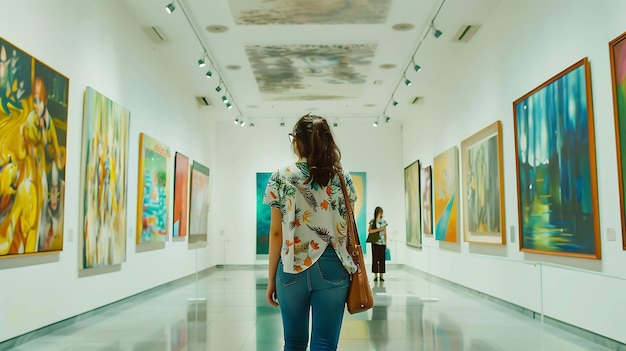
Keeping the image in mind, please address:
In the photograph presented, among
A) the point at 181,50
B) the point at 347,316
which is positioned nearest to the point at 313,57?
the point at 181,50

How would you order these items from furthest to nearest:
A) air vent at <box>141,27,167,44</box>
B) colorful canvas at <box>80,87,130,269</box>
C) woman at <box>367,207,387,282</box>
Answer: woman at <box>367,207,387,282</box>, air vent at <box>141,27,167,44</box>, colorful canvas at <box>80,87,130,269</box>

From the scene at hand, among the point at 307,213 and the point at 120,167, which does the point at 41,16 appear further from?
the point at 307,213

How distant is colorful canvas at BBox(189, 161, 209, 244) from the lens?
16.9 m

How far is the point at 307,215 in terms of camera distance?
283cm

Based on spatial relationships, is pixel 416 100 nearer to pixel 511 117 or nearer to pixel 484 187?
pixel 484 187

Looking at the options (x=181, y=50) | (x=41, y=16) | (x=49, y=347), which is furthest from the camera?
(x=181, y=50)

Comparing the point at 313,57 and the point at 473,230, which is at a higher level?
the point at 313,57

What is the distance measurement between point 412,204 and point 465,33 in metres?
8.28

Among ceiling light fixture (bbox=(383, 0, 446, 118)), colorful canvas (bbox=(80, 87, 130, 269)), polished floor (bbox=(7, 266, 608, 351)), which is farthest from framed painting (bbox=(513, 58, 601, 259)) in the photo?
colorful canvas (bbox=(80, 87, 130, 269))

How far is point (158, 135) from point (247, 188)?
8649mm

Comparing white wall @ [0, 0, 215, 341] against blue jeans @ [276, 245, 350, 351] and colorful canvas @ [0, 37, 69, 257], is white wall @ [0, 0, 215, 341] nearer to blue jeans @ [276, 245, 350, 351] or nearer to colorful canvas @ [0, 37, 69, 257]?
colorful canvas @ [0, 37, 69, 257]

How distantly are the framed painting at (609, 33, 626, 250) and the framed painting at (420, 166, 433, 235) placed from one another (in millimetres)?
9995

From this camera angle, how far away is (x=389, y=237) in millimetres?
21766

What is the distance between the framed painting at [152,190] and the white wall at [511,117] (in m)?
6.75
